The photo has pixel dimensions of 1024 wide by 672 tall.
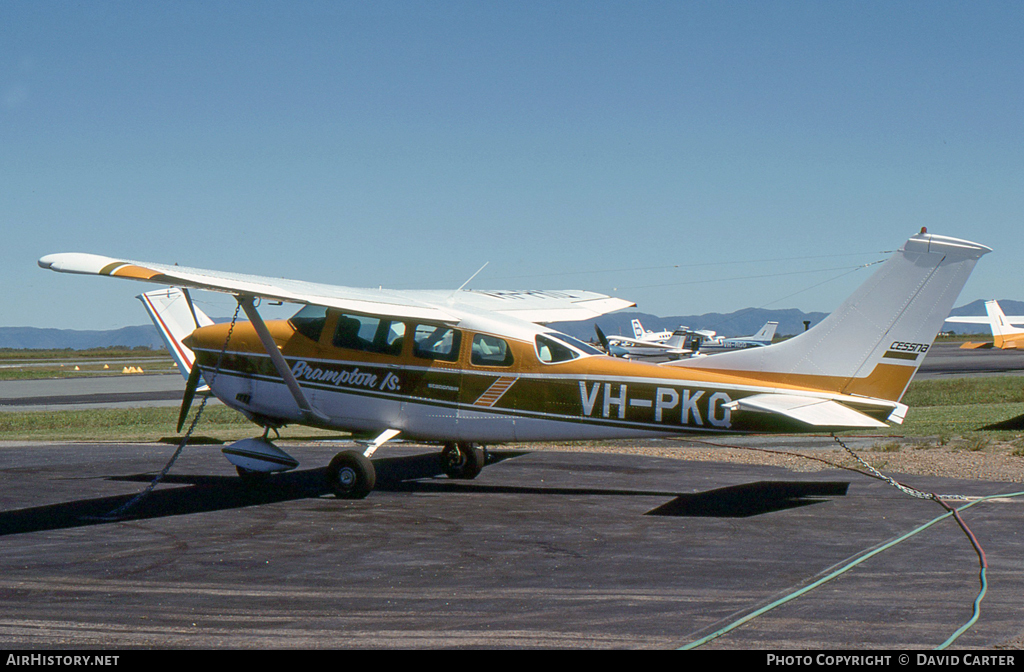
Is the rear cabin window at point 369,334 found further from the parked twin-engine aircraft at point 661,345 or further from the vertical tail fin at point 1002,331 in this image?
the parked twin-engine aircraft at point 661,345

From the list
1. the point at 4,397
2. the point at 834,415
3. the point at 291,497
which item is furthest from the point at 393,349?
the point at 4,397

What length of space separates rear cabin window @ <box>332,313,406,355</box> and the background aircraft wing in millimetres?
360

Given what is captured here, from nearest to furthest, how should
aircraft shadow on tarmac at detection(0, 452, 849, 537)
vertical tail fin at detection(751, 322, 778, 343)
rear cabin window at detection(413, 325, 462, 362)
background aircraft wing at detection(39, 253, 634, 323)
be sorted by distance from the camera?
background aircraft wing at detection(39, 253, 634, 323) → aircraft shadow on tarmac at detection(0, 452, 849, 537) → rear cabin window at detection(413, 325, 462, 362) → vertical tail fin at detection(751, 322, 778, 343)

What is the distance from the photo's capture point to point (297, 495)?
40.6 feet

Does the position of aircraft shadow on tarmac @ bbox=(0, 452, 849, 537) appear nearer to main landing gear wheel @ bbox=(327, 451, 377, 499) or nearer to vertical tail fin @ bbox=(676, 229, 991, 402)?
main landing gear wheel @ bbox=(327, 451, 377, 499)

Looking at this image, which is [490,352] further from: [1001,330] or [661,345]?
[661,345]

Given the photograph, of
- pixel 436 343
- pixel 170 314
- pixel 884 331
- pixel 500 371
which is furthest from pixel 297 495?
pixel 884 331

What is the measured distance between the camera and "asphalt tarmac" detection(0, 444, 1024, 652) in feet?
20.1

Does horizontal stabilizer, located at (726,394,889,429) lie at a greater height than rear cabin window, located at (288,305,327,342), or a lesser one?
lesser

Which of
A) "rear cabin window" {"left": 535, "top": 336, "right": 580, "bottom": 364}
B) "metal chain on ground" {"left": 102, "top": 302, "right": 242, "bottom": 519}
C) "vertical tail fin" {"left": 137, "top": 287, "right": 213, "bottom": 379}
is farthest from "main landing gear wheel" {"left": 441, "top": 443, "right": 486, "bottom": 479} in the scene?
"vertical tail fin" {"left": 137, "top": 287, "right": 213, "bottom": 379}

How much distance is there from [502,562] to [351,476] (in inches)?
165

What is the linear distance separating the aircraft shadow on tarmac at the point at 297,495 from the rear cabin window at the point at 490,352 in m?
1.97

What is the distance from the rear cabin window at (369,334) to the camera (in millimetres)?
12539

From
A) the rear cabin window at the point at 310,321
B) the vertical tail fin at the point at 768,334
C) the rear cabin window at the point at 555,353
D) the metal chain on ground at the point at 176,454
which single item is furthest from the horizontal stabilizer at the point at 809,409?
the vertical tail fin at the point at 768,334
